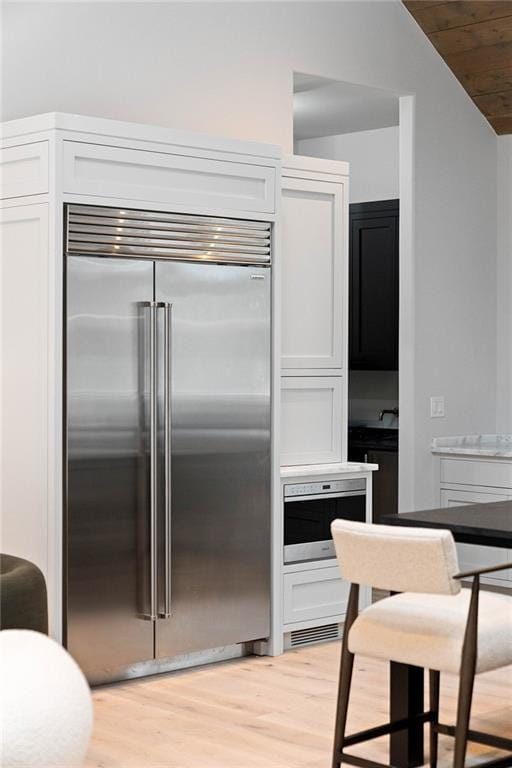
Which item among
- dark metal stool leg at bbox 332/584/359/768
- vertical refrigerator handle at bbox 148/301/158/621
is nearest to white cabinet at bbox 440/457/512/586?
vertical refrigerator handle at bbox 148/301/158/621

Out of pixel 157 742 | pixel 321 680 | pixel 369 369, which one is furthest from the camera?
pixel 369 369

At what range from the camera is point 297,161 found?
5523 millimetres

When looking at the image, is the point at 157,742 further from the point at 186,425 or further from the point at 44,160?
the point at 44,160

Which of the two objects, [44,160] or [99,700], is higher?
[44,160]

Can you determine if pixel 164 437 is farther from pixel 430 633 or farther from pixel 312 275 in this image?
pixel 430 633

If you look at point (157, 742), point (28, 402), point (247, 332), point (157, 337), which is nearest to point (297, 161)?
point (247, 332)

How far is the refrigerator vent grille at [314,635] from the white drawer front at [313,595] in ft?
0.25

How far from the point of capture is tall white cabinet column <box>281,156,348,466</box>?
5.49 metres

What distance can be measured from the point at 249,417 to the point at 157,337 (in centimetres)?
60

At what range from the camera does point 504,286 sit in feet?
23.2

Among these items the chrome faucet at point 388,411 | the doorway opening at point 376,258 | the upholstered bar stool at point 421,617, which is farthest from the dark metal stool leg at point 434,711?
the chrome faucet at point 388,411

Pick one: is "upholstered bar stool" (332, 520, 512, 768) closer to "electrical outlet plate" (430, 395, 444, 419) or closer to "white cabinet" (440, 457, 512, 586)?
"white cabinet" (440, 457, 512, 586)

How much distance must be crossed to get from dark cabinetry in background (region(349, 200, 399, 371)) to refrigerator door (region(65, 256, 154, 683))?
9.13ft

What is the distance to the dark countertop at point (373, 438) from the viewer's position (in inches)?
277
